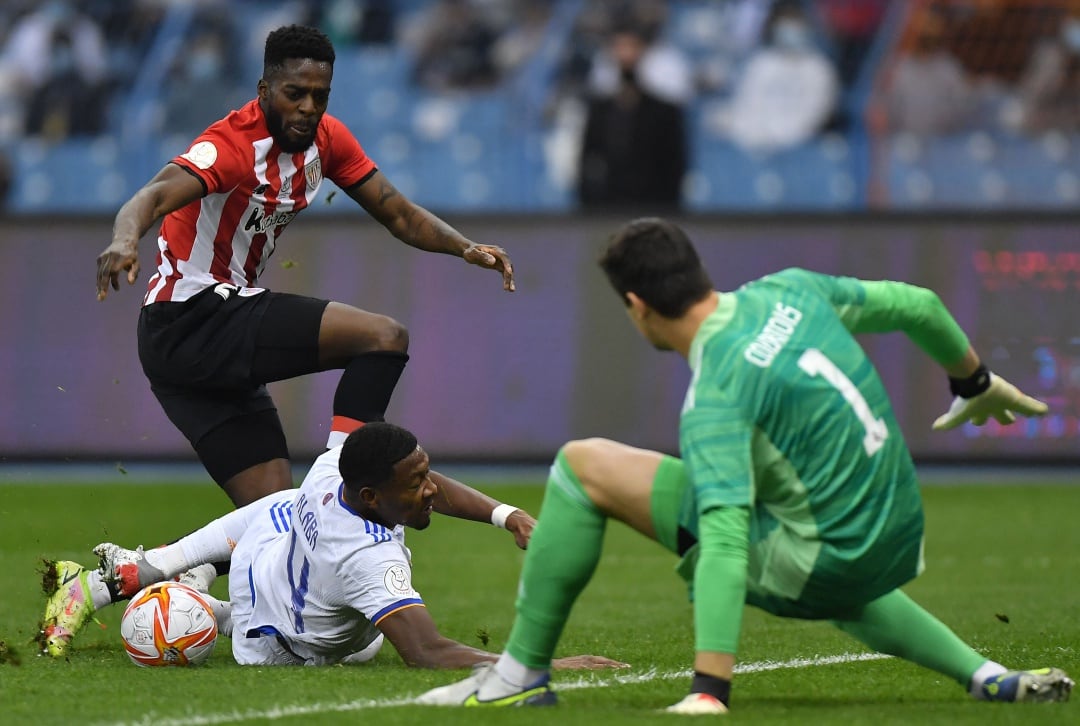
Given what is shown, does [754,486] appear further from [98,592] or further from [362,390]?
[98,592]

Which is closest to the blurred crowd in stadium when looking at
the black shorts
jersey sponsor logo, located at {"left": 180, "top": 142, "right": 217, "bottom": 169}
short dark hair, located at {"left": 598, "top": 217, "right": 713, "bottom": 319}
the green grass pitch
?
the green grass pitch

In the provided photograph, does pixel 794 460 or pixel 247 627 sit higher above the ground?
pixel 794 460

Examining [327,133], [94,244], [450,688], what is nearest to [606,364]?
[94,244]

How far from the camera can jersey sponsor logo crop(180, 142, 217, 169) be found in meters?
6.32

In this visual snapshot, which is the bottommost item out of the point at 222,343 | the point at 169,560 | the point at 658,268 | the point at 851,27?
the point at 169,560

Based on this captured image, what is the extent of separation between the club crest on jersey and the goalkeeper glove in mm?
2783

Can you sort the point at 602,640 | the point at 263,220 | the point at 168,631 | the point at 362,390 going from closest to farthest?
1. the point at 168,631
2. the point at 362,390
3. the point at 263,220
4. the point at 602,640

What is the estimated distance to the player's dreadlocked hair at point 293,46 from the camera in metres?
6.43

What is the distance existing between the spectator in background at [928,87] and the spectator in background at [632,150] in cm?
194

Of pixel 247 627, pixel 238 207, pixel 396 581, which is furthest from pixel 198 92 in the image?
pixel 396 581

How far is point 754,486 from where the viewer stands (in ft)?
14.4

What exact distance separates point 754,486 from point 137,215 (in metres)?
2.53

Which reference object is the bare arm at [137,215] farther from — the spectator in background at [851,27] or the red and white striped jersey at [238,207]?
the spectator in background at [851,27]

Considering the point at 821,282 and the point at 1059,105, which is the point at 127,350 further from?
the point at 821,282
